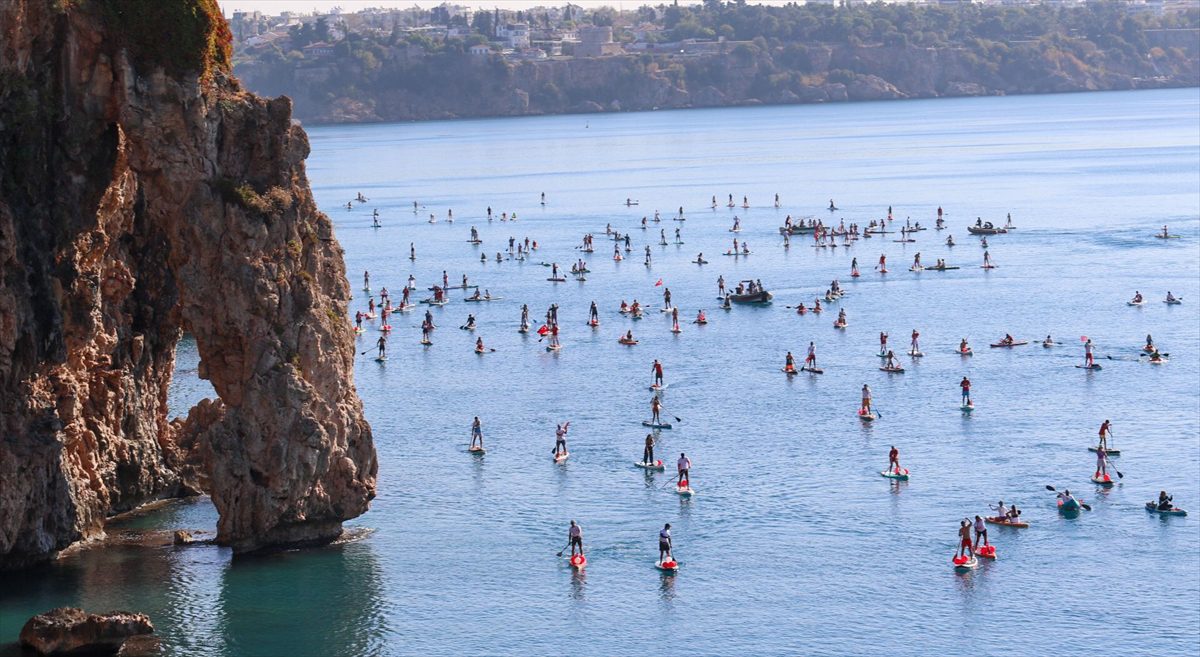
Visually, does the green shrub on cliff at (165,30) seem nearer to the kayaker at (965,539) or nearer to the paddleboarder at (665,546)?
the paddleboarder at (665,546)

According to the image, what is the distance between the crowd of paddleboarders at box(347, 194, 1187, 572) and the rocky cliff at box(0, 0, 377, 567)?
973cm

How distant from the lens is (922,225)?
148 metres

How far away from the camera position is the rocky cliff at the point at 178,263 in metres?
48.1

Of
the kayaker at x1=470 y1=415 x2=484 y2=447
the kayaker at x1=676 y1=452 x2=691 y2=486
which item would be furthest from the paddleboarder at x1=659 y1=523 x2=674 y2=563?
the kayaker at x1=470 y1=415 x2=484 y2=447

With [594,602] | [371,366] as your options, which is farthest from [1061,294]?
[594,602]

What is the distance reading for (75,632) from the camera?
43062mm

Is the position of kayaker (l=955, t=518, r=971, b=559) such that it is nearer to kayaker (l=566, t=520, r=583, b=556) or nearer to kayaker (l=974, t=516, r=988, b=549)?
kayaker (l=974, t=516, r=988, b=549)

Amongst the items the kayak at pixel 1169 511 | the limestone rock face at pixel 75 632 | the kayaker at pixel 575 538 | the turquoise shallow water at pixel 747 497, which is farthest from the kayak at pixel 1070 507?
the limestone rock face at pixel 75 632

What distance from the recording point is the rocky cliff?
48.1 m

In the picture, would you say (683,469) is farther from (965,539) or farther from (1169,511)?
(1169,511)

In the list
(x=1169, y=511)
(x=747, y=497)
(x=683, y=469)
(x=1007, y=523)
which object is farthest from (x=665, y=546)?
(x=1169, y=511)

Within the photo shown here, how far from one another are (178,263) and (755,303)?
6178 centimetres

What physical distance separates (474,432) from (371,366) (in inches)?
935

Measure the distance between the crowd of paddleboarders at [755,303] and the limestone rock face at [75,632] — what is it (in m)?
14.4
